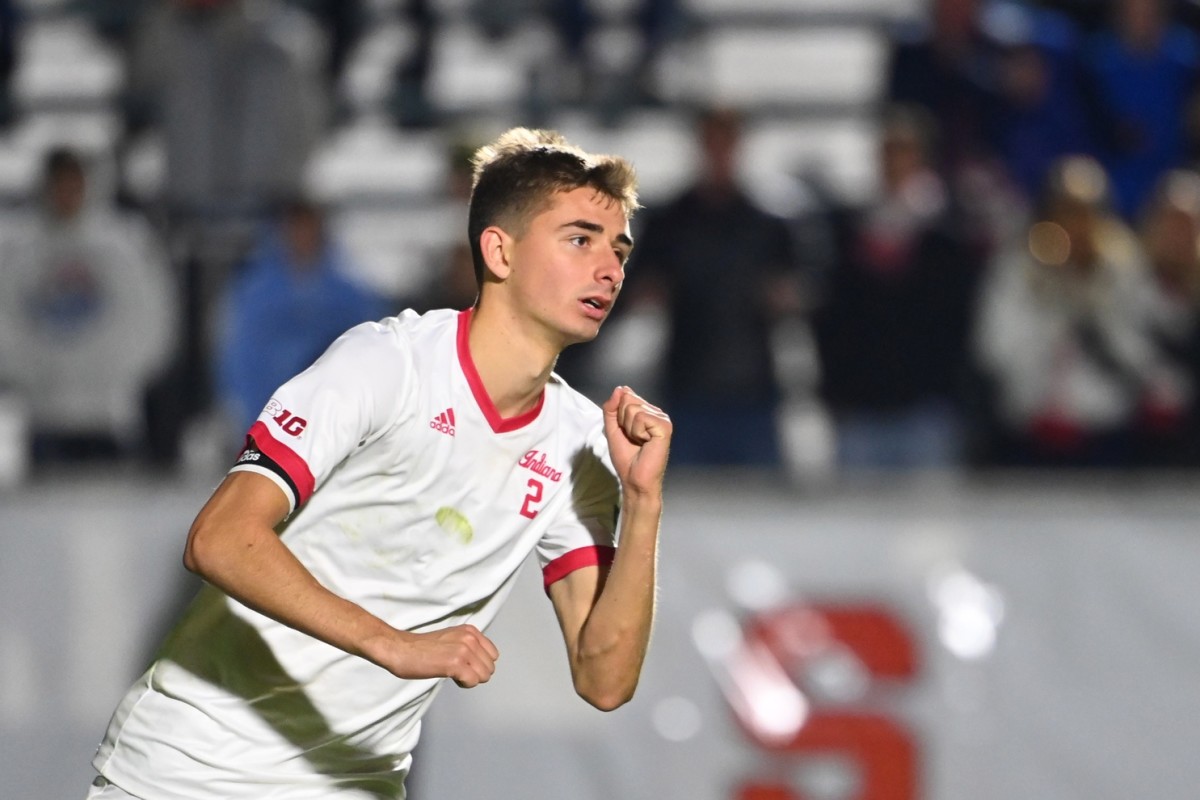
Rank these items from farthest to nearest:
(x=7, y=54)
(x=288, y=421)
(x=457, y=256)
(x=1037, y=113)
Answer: (x=7, y=54) → (x=1037, y=113) → (x=457, y=256) → (x=288, y=421)

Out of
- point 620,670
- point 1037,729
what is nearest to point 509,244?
point 620,670

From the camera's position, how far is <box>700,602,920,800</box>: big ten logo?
6.27m

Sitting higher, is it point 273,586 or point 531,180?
point 531,180

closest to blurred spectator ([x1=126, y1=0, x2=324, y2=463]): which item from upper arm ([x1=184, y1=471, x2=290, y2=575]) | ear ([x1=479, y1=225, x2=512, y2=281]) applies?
ear ([x1=479, y1=225, x2=512, y2=281])

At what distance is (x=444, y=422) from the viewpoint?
12.5ft

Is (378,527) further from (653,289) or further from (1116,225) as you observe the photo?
(1116,225)

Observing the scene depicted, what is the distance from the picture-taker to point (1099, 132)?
8.94 m

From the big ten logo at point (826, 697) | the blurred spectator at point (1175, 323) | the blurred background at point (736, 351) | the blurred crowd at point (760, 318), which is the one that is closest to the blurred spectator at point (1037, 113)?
the blurred background at point (736, 351)

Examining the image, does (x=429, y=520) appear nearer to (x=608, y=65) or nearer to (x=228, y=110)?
(x=228, y=110)

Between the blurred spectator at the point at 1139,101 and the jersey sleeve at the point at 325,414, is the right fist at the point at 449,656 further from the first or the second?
the blurred spectator at the point at 1139,101

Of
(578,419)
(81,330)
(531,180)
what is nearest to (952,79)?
(81,330)

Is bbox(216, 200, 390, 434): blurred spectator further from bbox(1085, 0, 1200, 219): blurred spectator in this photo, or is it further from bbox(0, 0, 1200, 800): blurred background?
bbox(1085, 0, 1200, 219): blurred spectator

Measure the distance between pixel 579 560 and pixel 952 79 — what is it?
18.0 ft

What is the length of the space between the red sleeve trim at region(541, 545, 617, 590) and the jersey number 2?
195 mm
